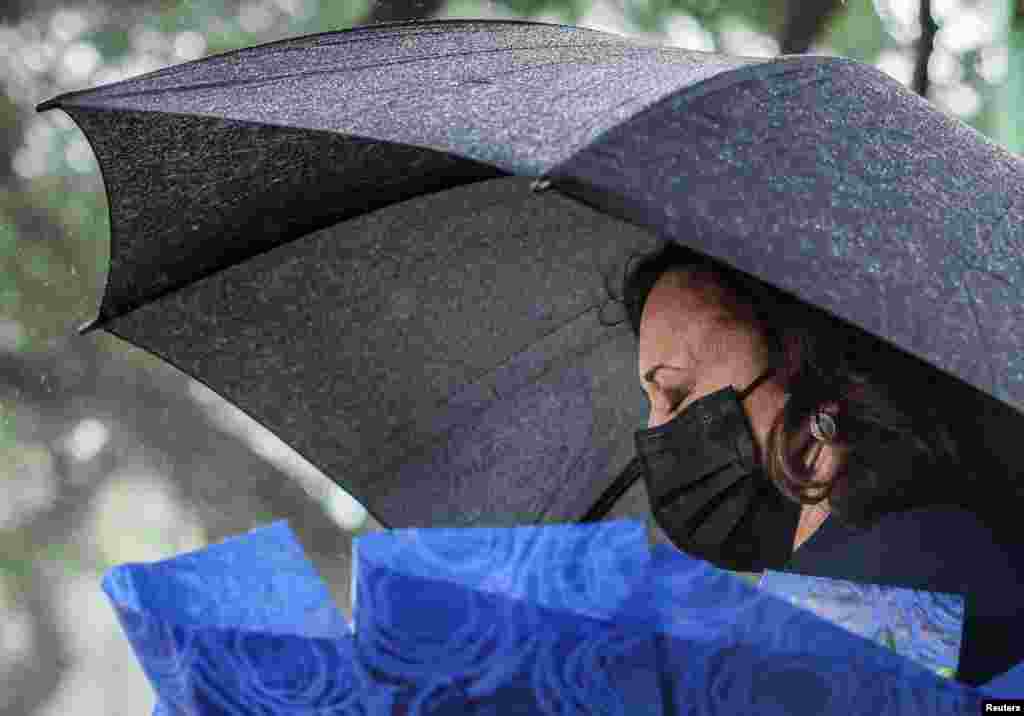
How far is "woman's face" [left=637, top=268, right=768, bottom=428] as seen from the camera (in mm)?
2164

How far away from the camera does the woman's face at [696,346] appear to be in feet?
7.10

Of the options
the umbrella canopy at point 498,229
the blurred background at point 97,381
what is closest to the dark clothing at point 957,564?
the umbrella canopy at point 498,229

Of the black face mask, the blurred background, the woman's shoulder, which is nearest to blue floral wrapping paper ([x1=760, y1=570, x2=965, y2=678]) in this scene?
the woman's shoulder

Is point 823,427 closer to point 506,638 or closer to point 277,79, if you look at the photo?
point 277,79

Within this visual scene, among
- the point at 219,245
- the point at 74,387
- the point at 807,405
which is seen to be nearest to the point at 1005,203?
the point at 807,405

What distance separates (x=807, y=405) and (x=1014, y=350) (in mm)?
533

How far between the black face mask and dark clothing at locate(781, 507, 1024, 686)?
211mm

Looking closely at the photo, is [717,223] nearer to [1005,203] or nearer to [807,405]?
[1005,203]

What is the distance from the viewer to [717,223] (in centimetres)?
143

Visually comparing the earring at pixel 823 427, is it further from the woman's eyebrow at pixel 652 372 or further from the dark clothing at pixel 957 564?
the woman's eyebrow at pixel 652 372

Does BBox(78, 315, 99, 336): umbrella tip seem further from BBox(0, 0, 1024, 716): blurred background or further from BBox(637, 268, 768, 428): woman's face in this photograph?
BBox(0, 0, 1024, 716): blurred background

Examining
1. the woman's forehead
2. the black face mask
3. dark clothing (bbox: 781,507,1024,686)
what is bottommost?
dark clothing (bbox: 781,507,1024,686)

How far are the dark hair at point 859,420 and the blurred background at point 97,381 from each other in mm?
3460

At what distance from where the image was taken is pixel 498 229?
103 inches
